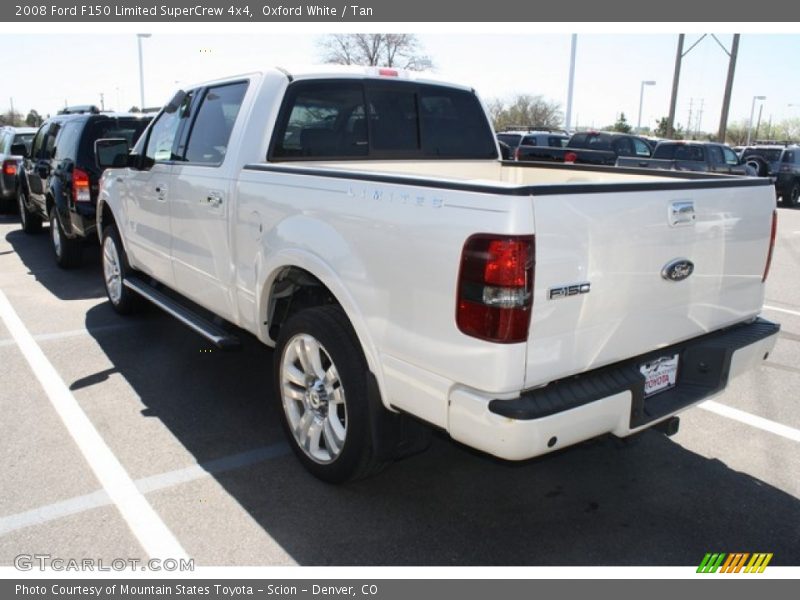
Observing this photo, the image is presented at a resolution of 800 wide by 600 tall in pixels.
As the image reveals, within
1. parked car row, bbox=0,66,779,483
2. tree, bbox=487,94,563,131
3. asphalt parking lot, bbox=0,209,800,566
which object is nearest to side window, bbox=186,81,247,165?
parked car row, bbox=0,66,779,483

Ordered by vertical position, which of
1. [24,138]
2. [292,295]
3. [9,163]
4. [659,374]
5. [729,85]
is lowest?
[659,374]

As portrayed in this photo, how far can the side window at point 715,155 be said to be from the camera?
1706cm

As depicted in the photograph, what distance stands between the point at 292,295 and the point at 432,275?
144 centimetres

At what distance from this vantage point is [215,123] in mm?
4500

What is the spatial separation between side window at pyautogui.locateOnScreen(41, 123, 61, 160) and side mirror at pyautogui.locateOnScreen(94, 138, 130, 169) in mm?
A: 3749

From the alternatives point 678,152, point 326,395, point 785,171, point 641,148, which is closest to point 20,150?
point 326,395

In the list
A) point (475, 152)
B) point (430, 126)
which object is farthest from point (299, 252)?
point (475, 152)

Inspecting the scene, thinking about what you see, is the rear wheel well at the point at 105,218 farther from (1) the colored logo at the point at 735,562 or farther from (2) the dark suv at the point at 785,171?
(2) the dark suv at the point at 785,171

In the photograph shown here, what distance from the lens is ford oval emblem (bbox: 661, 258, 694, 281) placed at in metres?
2.92

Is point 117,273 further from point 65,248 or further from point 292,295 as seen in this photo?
point 292,295

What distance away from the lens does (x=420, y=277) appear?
106 inches

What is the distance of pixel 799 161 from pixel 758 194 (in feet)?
68.0

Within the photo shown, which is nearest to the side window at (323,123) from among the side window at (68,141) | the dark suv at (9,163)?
the side window at (68,141)

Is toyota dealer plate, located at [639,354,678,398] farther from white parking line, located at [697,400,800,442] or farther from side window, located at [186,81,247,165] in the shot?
side window, located at [186,81,247,165]
